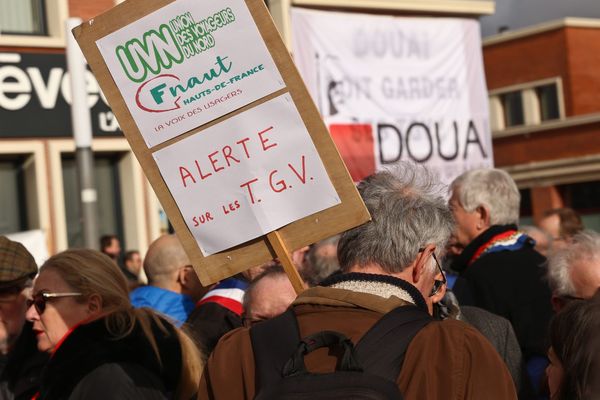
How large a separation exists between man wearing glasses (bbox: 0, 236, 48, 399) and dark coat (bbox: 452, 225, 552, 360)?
195 centimetres

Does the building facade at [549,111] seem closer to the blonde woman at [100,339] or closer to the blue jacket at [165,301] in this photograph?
the blue jacket at [165,301]

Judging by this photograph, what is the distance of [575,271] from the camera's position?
493cm

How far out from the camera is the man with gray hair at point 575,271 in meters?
4.92

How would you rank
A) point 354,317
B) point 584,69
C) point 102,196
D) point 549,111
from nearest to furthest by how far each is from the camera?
point 354,317 < point 102,196 < point 584,69 < point 549,111

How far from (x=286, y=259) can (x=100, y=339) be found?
78 centimetres

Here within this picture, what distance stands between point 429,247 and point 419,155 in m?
13.9

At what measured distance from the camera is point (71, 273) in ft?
13.7

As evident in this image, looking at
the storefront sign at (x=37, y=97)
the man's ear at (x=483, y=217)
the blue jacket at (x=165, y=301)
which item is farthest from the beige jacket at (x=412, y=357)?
the storefront sign at (x=37, y=97)

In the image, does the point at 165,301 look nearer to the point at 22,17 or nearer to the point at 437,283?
the point at 437,283

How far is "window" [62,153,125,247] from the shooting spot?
15.2 meters

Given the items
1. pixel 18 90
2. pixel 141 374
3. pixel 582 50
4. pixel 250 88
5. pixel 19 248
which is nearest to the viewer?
pixel 250 88

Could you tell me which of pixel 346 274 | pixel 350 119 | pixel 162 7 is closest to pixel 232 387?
pixel 346 274

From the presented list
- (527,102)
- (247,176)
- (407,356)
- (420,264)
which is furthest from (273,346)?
(527,102)

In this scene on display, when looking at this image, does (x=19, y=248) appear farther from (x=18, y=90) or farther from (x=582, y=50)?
(x=582, y=50)
